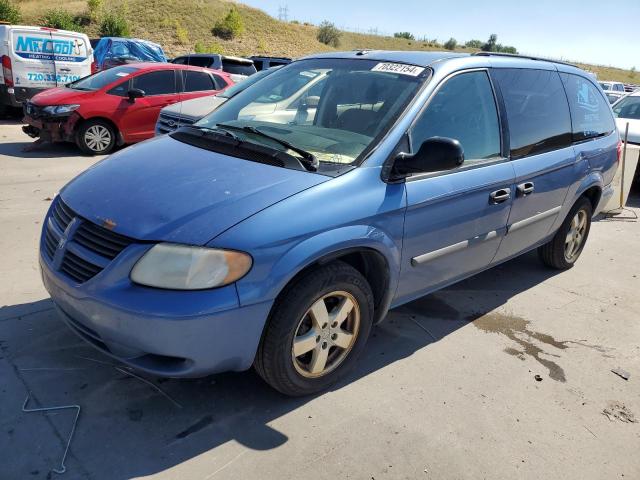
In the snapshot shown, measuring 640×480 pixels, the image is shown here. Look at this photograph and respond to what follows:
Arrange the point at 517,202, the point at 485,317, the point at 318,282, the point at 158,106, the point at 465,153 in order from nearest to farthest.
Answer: the point at 318,282, the point at 465,153, the point at 517,202, the point at 485,317, the point at 158,106

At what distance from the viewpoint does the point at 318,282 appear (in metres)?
2.65

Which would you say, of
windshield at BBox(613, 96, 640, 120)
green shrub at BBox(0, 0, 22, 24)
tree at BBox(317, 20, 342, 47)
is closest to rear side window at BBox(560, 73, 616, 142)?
windshield at BBox(613, 96, 640, 120)

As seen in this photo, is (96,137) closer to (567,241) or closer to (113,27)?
(567,241)

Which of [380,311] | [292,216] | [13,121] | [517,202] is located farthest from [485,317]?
[13,121]

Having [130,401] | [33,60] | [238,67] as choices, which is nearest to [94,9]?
[238,67]

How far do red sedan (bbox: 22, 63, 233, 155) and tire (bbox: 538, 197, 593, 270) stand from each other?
7.16 meters

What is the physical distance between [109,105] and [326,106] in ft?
22.2

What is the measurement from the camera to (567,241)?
16.6ft

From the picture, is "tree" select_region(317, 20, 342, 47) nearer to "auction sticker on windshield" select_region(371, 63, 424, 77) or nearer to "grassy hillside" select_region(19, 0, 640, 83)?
"grassy hillside" select_region(19, 0, 640, 83)

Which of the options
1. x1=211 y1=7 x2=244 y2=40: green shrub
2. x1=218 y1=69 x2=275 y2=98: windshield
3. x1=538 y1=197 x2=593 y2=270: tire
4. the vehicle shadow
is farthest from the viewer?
x1=211 y1=7 x2=244 y2=40: green shrub

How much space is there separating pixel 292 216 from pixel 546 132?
8.52 feet

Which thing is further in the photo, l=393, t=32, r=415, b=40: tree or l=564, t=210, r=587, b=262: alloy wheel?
l=393, t=32, r=415, b=40: tree

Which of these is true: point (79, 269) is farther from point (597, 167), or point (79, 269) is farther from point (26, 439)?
point (597, 167)

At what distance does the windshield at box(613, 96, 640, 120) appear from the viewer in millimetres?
10321
